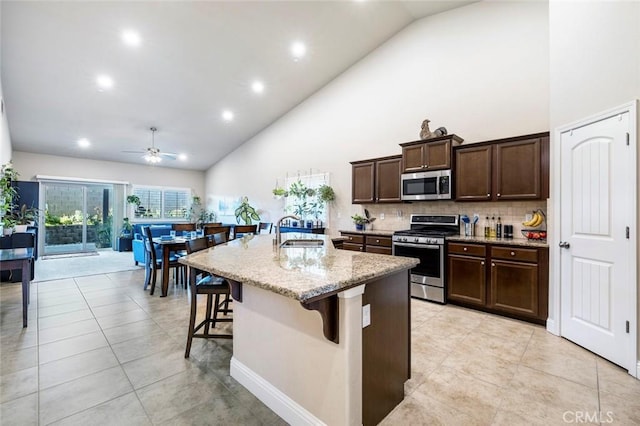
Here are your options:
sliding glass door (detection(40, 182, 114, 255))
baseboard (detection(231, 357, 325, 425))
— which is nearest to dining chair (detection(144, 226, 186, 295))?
baseboard (detection(231, 357, 325, 425))

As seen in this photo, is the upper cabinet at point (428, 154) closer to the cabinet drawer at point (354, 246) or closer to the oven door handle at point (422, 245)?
the oven door handle at point (422, 245)

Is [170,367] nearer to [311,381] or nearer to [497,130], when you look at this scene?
[311,381]

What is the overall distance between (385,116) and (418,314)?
3.46 metres

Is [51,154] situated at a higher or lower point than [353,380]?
higher

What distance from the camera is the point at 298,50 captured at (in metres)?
4.91

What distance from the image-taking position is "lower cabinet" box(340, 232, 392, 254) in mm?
4537

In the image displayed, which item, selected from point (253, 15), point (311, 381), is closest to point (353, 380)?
point (311, 381)

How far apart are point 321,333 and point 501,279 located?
286cm

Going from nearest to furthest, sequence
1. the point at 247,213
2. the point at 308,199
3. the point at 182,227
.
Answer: the point at 182,227
the point at 308,199
the point at 247,213

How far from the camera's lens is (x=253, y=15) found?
4.08 metres

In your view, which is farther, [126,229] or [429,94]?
[126,229]

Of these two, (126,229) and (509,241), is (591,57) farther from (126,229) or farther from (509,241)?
(126,229)

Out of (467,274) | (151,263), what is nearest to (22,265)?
(151,263)

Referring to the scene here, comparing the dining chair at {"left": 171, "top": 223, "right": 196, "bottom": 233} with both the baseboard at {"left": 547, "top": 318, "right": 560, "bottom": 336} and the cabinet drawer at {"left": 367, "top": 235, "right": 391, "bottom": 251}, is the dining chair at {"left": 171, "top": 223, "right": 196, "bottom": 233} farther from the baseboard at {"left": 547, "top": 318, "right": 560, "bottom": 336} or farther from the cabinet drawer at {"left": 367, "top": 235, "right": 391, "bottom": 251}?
the baseboard at {"left": 547, "top": 318, "right": 560, "bottom": 336}
